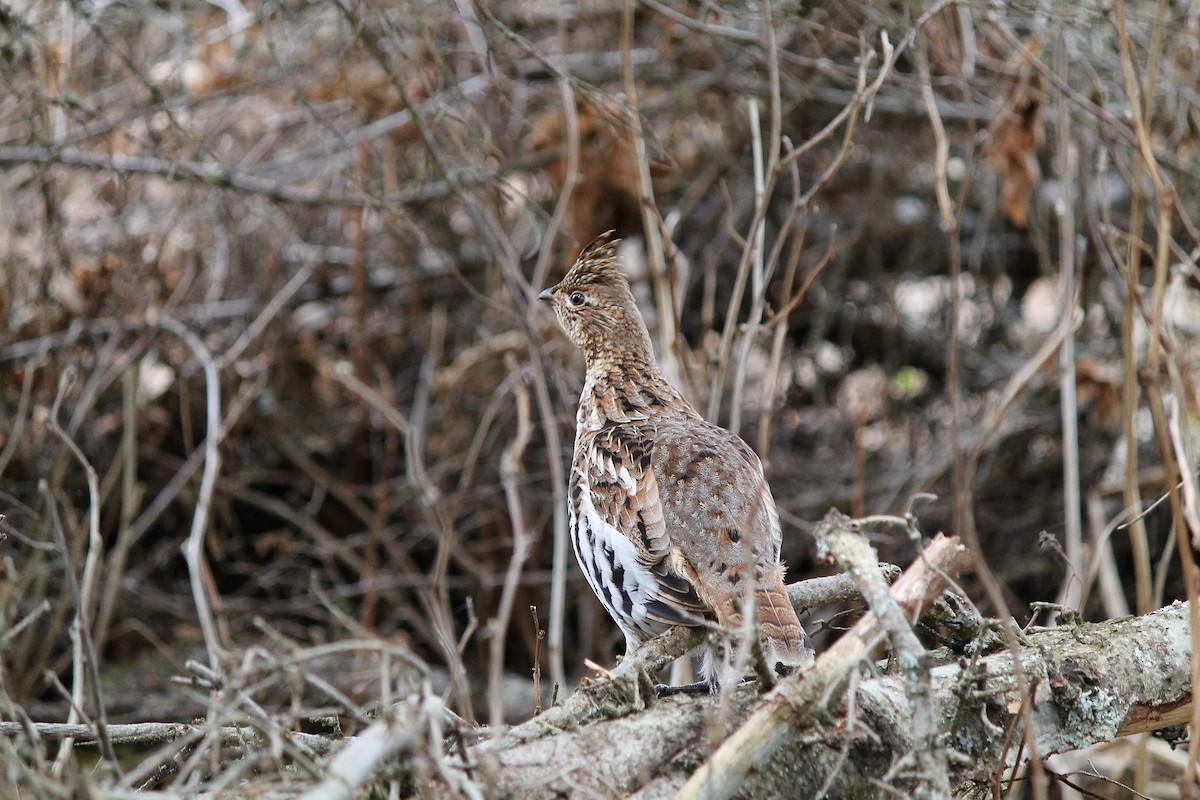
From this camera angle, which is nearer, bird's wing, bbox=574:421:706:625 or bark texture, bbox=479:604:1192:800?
bark texture, bbox=479:604:1192:800

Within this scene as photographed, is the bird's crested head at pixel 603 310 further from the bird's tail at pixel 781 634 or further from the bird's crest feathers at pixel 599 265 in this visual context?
the bird's tail at pixel 781 634

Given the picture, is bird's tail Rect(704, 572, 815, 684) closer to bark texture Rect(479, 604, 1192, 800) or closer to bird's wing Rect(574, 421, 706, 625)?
bird's wing Rect(574, 421, 706, 625)

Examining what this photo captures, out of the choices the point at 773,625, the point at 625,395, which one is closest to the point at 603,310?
the point at 625,395

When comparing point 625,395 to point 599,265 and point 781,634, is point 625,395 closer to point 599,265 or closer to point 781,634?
point 599,265

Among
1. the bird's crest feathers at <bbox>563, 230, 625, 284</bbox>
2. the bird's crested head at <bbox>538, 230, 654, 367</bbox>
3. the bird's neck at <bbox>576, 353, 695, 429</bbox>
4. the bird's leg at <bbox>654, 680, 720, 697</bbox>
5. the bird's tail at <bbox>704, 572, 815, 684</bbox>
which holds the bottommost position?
the bird's leg at <bbox>654, 680, 720, 697</bbox>

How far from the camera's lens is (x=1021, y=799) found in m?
6.03

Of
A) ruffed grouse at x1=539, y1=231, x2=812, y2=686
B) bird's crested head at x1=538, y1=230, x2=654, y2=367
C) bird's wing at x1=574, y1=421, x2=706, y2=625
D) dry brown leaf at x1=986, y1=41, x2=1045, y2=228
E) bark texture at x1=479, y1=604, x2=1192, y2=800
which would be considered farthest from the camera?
dry brown leaf at x1=986, y1=41, x2=1045, y2=228

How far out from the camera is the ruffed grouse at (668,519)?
3305 millimetres

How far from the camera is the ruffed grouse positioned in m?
3.30

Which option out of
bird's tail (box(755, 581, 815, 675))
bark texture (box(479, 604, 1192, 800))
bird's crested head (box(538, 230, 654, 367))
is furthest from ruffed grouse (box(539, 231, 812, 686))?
bark texture (box(479, 604, 1192, 800))

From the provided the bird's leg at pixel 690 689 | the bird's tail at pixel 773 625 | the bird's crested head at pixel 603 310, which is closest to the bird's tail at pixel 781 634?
the bird's tail at pixel 773 625

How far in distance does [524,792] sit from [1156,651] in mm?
1822

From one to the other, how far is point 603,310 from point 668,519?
135 centimetres

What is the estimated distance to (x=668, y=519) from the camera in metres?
3.73
